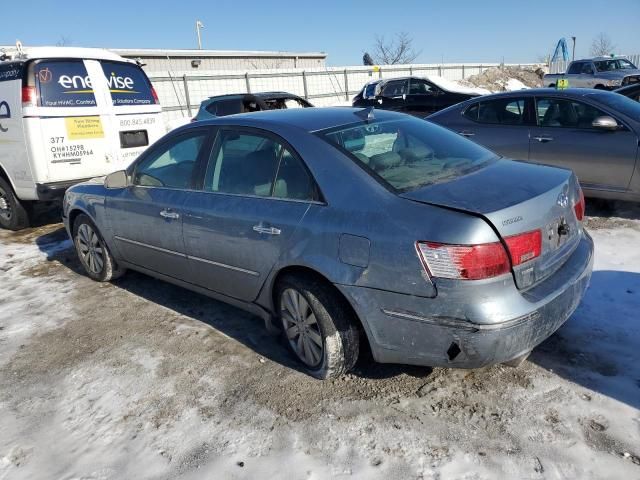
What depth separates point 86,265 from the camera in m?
5.19

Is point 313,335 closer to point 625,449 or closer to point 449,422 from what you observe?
point 449,422

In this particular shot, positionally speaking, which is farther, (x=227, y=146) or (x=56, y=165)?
(x=56, y=165)

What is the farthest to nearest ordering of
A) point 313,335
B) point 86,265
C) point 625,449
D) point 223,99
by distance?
point 223,99 < point 86,265 < point 313,335 < point 625,449

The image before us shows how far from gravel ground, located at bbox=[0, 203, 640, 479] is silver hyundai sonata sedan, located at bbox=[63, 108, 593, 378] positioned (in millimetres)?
333

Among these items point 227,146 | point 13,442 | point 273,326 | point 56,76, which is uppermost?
point 56,76

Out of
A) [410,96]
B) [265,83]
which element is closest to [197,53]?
[265,83]

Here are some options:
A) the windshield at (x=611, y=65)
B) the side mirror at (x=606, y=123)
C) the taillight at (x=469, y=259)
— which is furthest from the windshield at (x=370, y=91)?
the taillight at (x=469, y=259)

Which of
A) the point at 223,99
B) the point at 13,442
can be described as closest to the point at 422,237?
the point at 13,442

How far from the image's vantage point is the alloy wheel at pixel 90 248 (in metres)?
4.93

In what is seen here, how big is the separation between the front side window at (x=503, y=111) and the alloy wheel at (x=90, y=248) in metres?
4.87

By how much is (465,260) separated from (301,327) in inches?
46.2

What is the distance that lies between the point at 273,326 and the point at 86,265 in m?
2.67

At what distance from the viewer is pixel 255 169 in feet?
11.2

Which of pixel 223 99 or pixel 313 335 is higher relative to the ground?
pixel 223 99
